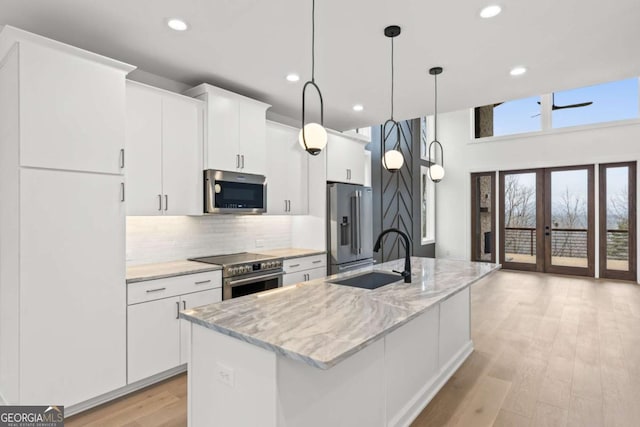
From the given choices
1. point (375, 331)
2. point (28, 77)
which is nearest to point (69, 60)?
point (28, 77)

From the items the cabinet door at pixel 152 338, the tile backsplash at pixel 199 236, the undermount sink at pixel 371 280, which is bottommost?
the cabinet door at pixel 152 338

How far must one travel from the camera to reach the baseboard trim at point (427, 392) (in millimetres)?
2189

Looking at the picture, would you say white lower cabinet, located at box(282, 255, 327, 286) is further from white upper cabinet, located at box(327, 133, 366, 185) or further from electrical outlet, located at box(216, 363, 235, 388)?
electrical outlet, located at box(216, 363, 235, 388)

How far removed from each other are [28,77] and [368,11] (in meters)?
2.26

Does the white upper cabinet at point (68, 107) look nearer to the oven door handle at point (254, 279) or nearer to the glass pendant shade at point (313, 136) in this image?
the oven door handle at point (254, 279)

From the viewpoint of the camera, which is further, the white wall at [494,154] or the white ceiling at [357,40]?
the white wall at [494,154]

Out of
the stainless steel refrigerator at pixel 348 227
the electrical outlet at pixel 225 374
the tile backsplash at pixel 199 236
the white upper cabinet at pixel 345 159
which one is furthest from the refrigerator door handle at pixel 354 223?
the electrical outlet at pixel 225 374

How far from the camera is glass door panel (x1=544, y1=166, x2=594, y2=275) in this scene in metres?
7.06

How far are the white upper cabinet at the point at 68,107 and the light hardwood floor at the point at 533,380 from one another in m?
1.78

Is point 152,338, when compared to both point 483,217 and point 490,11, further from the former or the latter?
point 483,217

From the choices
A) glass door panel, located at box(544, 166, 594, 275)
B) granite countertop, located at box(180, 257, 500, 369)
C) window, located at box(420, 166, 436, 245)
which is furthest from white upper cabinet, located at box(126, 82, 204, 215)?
glass door panel, located at box(544, 166, 594, 275)

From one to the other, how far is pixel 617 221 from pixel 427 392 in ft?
22.2

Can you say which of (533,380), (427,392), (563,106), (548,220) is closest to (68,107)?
(427,392)

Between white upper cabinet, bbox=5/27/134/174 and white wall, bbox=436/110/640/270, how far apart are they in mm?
7906
